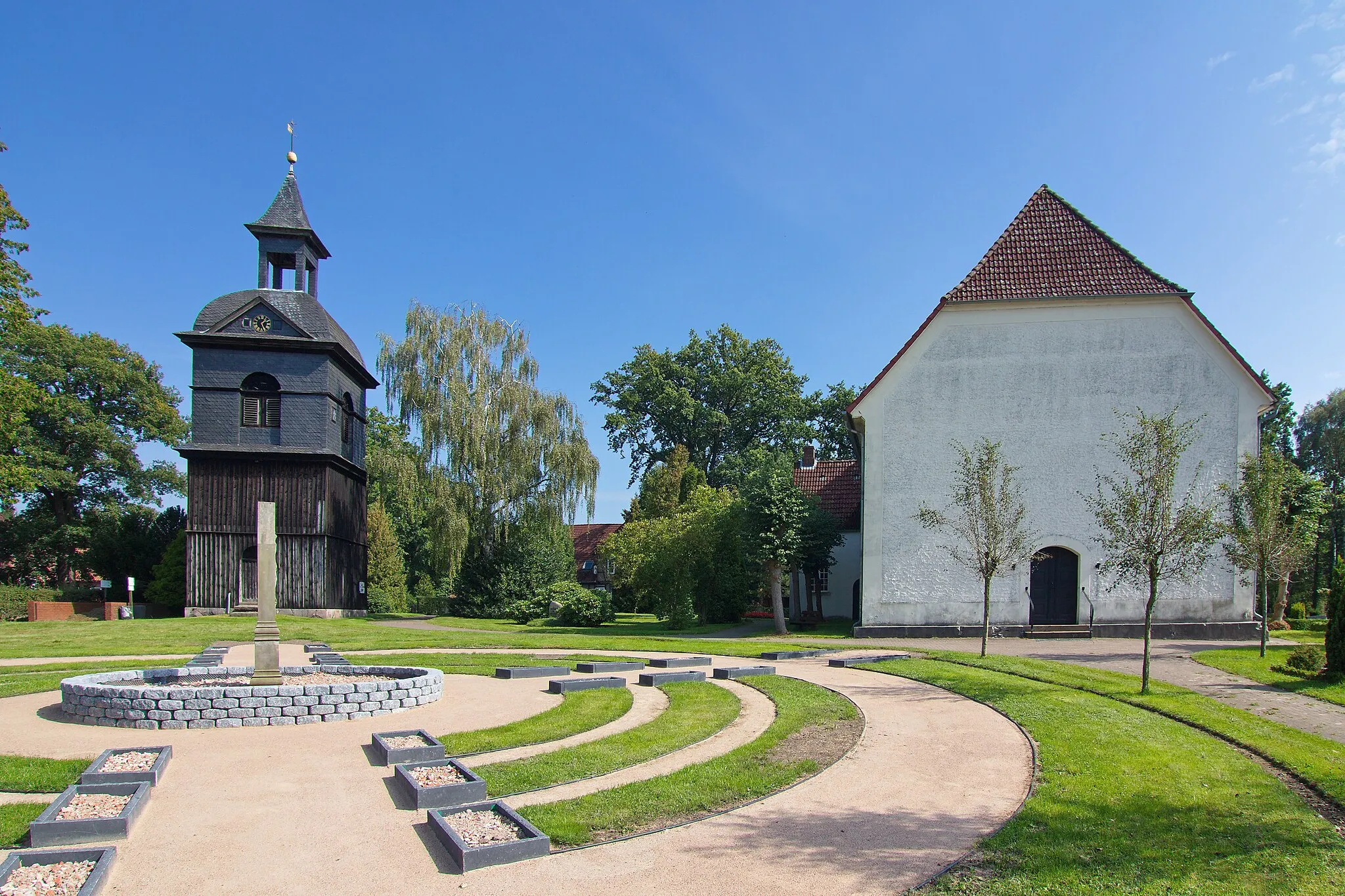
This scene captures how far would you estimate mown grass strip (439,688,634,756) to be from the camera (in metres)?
9.50

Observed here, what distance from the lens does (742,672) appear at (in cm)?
1510

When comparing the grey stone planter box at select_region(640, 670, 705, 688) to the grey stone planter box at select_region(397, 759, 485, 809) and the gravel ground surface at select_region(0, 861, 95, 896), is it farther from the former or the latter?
the gravel ground surface at select_region(0, 861, 95, 896)

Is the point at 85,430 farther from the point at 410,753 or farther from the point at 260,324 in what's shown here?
the point at 410,753

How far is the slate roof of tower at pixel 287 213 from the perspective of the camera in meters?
37.0

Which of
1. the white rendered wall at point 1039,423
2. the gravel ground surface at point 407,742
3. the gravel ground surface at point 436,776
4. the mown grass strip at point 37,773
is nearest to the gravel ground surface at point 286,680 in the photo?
the gravel ground surface at point 407,742

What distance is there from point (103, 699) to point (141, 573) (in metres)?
36.5

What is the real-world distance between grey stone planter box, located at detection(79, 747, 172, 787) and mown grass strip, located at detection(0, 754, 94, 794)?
0.53 feet

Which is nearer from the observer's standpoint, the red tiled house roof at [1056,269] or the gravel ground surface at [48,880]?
the gravel ground surface at [48,880]

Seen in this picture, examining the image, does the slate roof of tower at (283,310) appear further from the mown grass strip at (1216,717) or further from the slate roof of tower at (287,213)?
the mown grass strip at (1216,717)

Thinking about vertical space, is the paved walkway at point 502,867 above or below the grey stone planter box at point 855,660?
above

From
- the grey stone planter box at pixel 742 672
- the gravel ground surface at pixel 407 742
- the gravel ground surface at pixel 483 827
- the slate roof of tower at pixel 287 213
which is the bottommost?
the grey stone planter box at pixel 742 672

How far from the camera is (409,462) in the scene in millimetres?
35750

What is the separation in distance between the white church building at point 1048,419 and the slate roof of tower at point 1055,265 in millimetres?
57

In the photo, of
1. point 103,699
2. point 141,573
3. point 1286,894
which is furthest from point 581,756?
point 141,573
